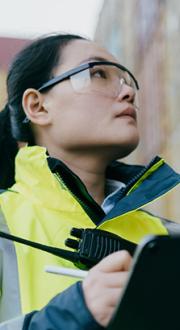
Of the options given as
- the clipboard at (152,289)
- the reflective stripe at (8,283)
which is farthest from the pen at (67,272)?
the reflective stripe at (8,283)

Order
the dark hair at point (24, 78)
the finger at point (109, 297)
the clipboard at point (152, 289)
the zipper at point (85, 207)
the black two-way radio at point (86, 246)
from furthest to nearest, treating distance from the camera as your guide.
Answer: the dark hair at point (24, 78), the zipper at point (85, 207), the black two-way radio at point (86, 246), the finger at point (109, 297), the clipboard at point (152, 289)

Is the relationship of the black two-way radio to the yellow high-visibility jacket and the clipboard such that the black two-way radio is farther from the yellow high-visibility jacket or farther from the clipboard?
the clipboard

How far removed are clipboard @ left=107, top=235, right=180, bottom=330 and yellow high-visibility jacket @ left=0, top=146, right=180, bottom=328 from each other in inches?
16.0

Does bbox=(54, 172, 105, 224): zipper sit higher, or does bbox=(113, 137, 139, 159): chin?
bbox=(113, 137, 139, 159): chin

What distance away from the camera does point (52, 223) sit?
137cm

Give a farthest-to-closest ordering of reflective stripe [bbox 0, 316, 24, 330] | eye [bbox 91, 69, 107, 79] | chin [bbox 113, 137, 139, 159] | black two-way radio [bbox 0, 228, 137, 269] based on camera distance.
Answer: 1. eye [bbox 91, 69, 107, 79]
2. chin [bbox 113, 137, 139, 159]
3. black two-way radio [bbox 0, 228, 137, 269]
4. reflective stripe [bbox 0, 316, 24, 330]

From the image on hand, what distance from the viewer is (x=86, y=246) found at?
3.91ft

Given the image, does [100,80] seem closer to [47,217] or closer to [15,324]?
[47,217]

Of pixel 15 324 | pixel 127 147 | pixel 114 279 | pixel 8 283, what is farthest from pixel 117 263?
pixel 127 147

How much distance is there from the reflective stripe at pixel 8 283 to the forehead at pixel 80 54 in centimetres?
66

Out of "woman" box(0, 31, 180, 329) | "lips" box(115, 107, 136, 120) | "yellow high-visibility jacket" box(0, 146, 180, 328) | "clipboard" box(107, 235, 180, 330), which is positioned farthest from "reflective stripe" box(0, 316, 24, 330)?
"lips" box(115, 107, 136, 120)

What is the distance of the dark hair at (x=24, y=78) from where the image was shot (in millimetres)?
1795

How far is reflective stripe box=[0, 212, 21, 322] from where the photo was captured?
120cm

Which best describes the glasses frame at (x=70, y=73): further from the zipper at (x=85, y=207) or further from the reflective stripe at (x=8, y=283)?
the reflective stripe at (x=8, y=283)
